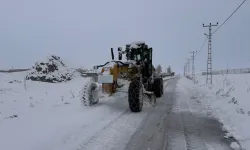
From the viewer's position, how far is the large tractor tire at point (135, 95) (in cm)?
1000

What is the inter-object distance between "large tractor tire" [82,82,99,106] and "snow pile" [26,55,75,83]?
1769 centimetres

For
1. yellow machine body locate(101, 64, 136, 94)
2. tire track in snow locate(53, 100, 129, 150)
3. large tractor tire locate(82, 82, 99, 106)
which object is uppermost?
yellow machine body locate(101, 64, 136, 94)

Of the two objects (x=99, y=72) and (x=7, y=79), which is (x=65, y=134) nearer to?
(x=99, y=72)

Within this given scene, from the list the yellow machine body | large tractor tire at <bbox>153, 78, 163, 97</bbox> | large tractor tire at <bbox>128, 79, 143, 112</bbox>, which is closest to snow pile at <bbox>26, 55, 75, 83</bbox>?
large tractor tire at <bbox>153, 78, 163, 97</bbox>

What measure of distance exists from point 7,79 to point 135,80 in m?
21.7

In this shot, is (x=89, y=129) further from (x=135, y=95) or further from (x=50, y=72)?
(x=50, y=72)

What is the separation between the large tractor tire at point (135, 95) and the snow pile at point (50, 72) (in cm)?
1941

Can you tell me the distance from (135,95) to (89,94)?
2006 mm

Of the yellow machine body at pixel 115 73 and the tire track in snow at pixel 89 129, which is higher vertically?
the yellow machine body at pixel 115 73

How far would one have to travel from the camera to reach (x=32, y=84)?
25000mm

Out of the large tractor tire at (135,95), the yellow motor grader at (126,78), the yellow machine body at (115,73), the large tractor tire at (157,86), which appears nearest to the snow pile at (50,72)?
the large tractor tire at (157,86)

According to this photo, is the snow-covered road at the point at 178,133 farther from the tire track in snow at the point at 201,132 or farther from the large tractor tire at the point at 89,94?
the large tractor tire at the point at 89,94

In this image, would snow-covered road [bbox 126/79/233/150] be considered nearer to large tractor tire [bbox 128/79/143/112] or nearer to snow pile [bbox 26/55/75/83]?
A: large tractor tire [bbox 128/79/143/112]

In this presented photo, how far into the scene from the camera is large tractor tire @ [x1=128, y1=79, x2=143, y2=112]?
10000mm
